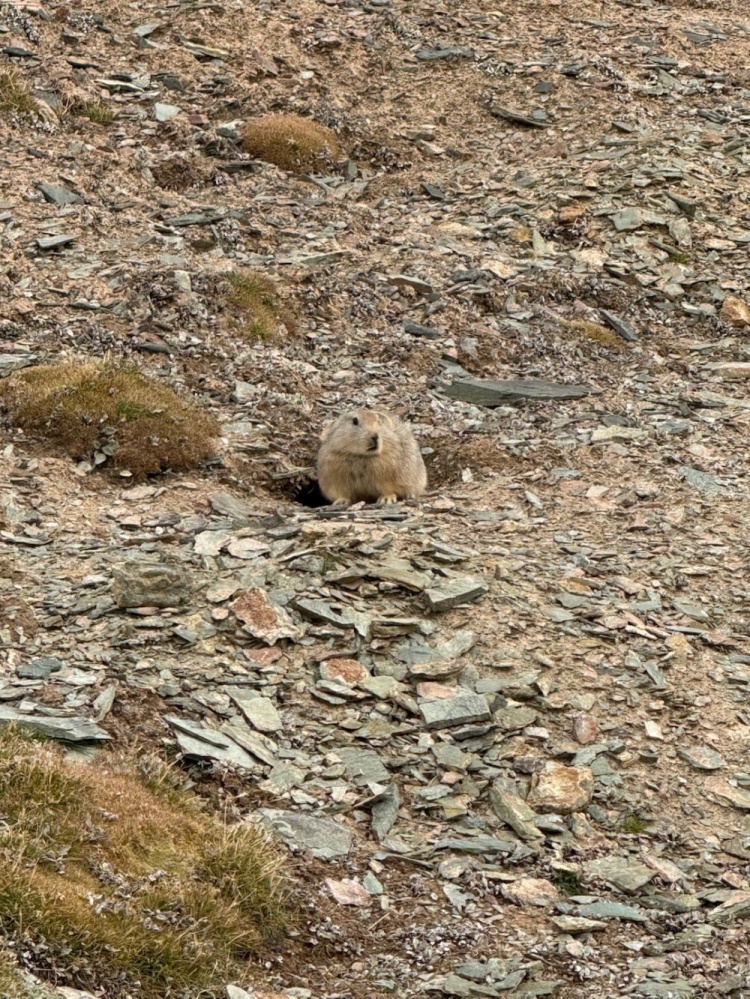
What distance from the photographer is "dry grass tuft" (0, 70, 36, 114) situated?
2473cm

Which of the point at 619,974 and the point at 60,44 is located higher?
the point at 60,44

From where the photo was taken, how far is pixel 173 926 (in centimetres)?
936

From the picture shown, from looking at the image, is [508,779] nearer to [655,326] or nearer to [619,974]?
[619,974]

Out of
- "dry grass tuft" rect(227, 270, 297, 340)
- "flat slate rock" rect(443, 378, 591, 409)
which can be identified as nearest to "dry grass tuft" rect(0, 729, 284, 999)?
"flat slate rock" rect(443, 378, 591, 409)

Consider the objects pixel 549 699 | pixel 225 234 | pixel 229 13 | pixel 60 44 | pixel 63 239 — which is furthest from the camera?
pixel 229 13

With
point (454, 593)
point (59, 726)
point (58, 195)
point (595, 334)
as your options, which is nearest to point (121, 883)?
point (59, 726)

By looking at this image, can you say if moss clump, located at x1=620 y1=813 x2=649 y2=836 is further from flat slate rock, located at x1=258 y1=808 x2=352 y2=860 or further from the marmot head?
the marmot head

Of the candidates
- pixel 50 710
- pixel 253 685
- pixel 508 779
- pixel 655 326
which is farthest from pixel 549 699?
pixel 655 326

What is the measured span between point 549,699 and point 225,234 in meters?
12.5

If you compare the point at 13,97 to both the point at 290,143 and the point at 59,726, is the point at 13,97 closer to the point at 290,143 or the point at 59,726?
the point at 290,143

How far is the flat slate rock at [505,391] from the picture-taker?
20.6m

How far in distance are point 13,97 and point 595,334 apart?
1114 centimetres

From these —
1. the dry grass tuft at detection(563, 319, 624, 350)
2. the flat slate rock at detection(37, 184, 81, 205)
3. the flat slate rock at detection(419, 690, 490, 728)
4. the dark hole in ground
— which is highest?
the flat slate rock at detection(37, 184, 81, 205)

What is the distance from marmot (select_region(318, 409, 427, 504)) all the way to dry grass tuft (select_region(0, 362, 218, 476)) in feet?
5.21
